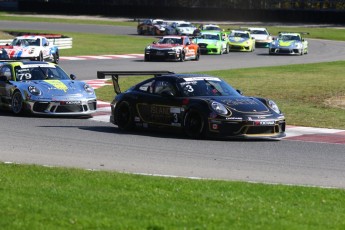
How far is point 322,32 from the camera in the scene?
68812 millimetres

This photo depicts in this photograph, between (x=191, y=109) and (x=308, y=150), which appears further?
(x=191, y=109)

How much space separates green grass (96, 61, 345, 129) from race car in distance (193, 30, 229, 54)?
26.2ft

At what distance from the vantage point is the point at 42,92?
19.0 m

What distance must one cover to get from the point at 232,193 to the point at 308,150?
4.98 m

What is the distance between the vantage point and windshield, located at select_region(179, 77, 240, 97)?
1644 centimetres

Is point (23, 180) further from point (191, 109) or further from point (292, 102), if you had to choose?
point (292, 102)

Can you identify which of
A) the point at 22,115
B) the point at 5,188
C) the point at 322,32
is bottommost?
the point at 322,32

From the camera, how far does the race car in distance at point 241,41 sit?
4916 cm

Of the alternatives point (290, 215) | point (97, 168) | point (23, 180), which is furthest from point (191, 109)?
point (290, 215)

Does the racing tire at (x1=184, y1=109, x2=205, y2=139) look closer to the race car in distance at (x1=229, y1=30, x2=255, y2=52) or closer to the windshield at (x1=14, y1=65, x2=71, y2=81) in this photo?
the windshield at (x1=14, y1=65, x2=71, y2=81)

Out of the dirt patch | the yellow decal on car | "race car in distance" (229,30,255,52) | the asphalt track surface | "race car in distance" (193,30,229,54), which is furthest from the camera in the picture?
"race car in distance" (229,30,255,52)

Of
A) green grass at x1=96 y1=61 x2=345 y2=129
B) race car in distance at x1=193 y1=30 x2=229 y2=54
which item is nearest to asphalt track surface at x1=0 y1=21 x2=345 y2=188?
green grass at x1=96 y1=61 x2=345 y2=129

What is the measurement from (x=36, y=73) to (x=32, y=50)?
16.3m

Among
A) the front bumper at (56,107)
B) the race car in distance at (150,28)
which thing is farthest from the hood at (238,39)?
the front bumper at (56,107)
